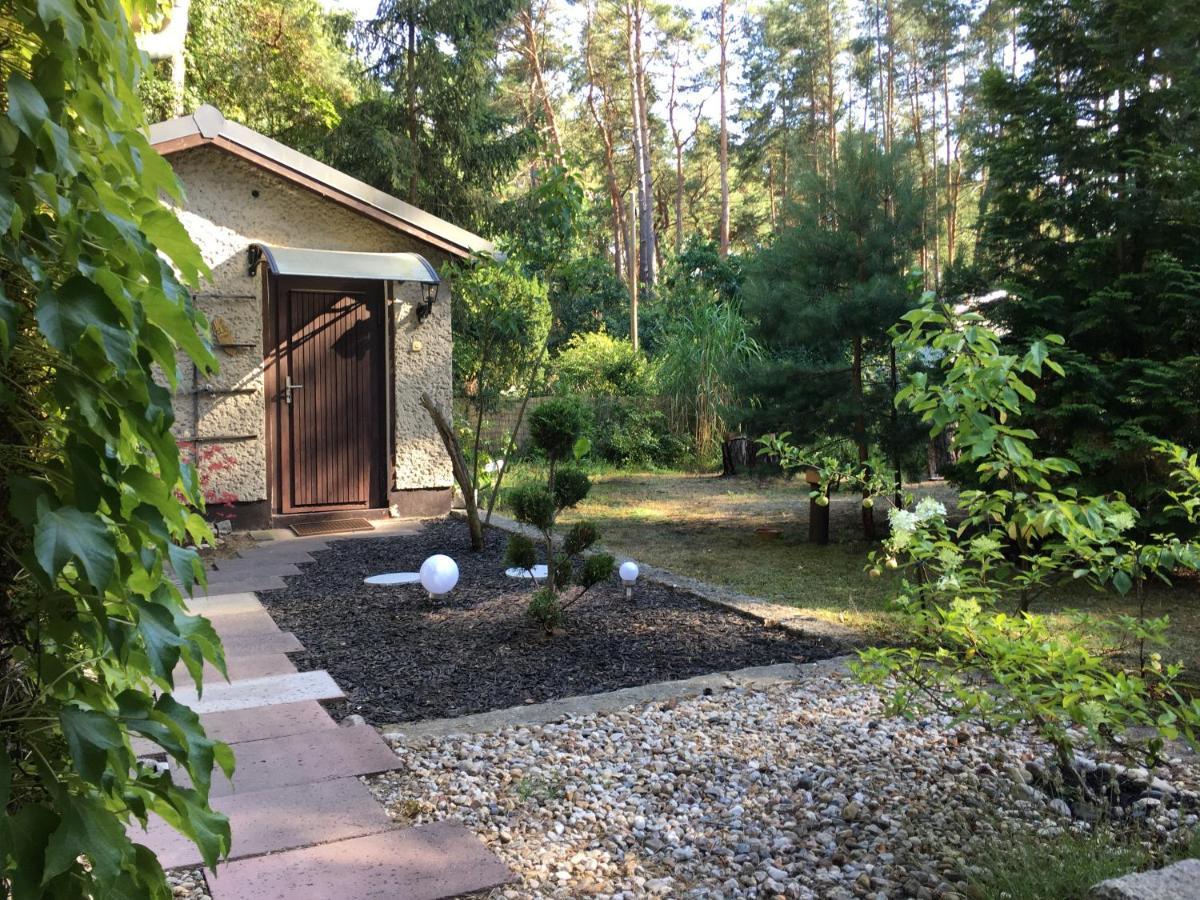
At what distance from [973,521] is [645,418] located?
1112 centimetres

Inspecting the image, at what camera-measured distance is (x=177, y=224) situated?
3.50ft

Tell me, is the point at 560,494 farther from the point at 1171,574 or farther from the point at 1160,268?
Answer: the point at 1171,574

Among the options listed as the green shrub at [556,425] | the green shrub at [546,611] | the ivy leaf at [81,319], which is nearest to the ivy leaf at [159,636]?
the ivy leaf at [81,319]

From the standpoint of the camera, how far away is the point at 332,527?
797cm

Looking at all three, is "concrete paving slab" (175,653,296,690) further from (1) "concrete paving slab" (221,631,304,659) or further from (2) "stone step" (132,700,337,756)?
(2) "stone step" (132,700,337,756)

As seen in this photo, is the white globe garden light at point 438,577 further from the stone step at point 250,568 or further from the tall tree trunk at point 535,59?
the tall tree trunk at point 535,59

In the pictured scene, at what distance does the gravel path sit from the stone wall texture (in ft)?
16.8

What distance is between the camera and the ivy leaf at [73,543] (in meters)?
0.84

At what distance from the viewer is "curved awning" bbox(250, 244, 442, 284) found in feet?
24.3

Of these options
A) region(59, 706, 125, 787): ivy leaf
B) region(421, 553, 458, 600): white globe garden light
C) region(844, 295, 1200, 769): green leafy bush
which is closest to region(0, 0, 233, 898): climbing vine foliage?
region(59, 706, 125, 787): ivy leaf

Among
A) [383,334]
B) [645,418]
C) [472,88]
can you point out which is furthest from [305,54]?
[383,334]

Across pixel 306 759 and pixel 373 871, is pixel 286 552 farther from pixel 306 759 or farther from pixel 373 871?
pixel 373 871

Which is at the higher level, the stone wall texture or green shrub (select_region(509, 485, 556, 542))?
the stone wall texture

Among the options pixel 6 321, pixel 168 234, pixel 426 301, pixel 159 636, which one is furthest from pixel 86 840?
pixel 426 301
